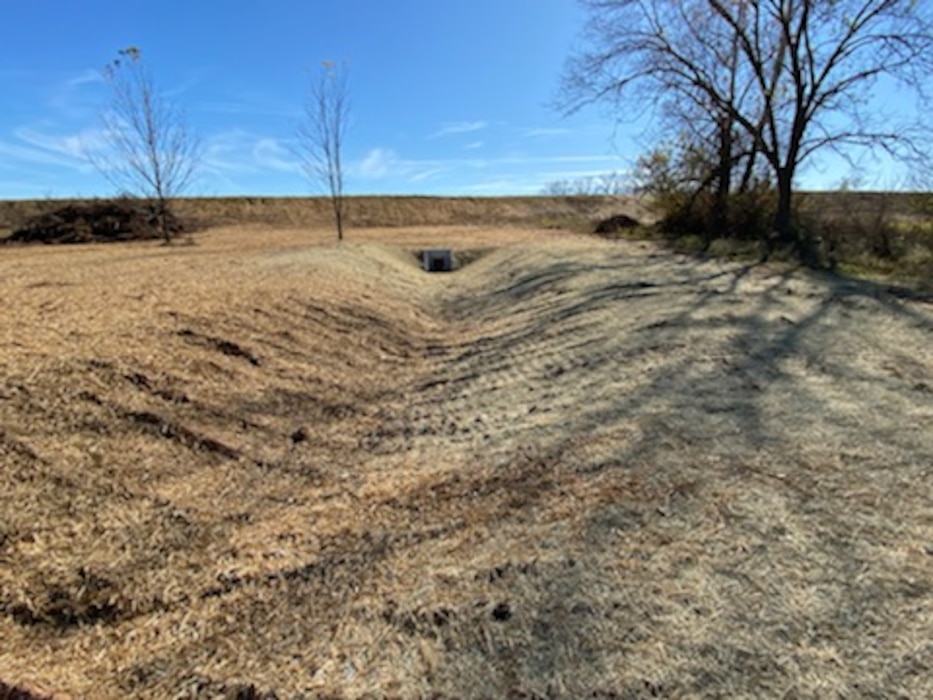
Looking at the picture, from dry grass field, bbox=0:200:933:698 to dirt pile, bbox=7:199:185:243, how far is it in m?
18.3

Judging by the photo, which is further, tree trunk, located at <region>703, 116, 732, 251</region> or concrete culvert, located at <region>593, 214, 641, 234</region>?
concrete culvert, located at <region>593, 214, 641, 234</region>

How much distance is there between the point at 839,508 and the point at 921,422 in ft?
4.71

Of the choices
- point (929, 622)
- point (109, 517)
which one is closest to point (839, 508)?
point (929, 622)

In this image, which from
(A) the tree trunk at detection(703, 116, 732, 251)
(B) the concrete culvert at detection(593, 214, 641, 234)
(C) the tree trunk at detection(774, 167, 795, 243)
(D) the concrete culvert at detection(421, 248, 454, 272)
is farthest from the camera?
(B) the concrete culvert at detection(593, 214, 641, 234)

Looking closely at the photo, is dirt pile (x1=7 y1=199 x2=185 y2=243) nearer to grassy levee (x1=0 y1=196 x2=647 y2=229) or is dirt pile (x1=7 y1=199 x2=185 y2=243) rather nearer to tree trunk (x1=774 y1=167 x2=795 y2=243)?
grassy levee (x1=0 y1=196 x2=647 y2=229)

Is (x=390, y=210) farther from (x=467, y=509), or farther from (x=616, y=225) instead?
(x=467, y=509)

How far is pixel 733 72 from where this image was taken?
15.6 metres

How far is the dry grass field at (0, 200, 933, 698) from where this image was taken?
194 centimetres

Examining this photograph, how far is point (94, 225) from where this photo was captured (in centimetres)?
2220

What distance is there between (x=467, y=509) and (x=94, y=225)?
79.4 feet

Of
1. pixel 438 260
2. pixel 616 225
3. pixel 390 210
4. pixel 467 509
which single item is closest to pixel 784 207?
pixel 438 260

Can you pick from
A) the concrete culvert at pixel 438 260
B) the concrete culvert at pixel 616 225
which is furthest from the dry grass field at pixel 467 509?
the concrete culvert at pixel 616 225

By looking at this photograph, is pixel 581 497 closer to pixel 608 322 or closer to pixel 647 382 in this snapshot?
pixel 647 382

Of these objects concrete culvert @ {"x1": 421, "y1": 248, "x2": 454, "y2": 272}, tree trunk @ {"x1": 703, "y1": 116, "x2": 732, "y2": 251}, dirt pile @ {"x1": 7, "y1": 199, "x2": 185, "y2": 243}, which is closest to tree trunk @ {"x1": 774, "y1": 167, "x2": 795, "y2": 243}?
tree trunk @ {"x1": 703, "y1": 116, "x2": 732, "y2": 251}
